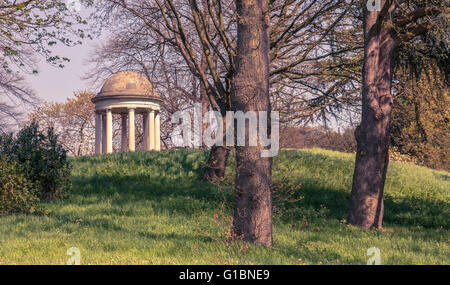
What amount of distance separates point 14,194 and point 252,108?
7.29 meters

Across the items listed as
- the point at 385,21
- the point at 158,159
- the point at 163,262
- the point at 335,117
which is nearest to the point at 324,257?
the point at 163,262

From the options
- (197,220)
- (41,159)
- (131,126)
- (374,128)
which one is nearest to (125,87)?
(131,126)

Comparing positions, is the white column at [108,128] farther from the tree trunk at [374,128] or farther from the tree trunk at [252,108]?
the tree trunk at [252,108]

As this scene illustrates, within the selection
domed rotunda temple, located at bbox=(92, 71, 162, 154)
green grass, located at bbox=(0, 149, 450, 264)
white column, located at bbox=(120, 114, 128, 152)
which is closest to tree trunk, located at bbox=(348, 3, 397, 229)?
green grass, located at bbox=(0, 149, 450, 264)

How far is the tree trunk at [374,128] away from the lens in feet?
32.3

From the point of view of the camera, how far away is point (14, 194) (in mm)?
10797

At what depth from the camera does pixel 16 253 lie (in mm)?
6254

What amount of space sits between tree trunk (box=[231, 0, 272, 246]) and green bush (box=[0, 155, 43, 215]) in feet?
20.9

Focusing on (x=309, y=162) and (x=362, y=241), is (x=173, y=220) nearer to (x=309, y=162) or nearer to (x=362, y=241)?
(x=362, y=241)

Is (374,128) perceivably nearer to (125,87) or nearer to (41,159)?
(41,159)

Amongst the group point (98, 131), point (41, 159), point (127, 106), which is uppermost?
point (127, 106)

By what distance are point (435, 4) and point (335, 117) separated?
6.00 m
